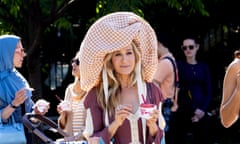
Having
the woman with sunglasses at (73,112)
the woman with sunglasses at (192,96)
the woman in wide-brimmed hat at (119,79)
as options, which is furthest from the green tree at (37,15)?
the woman in wide-brimmed hat at (119,79)

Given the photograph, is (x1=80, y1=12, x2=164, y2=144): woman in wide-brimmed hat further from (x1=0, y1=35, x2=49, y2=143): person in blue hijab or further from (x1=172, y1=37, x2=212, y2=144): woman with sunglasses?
(x1=172, y1=37, x2=212, y2=144): woman with sunglasses

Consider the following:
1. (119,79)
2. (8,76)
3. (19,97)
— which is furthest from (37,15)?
(119,79)

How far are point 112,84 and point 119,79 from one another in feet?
0.20

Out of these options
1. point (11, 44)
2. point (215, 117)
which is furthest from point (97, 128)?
point (215, 117)

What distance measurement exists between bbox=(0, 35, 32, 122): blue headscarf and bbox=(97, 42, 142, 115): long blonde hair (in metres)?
1.48

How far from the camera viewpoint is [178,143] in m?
7.98

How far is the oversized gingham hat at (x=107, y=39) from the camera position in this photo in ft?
13.0

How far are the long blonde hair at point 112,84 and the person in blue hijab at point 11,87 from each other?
1.36 metres

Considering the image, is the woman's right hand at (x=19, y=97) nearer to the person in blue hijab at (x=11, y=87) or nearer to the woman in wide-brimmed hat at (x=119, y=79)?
the person in blue hijab at (x=11, y=87)

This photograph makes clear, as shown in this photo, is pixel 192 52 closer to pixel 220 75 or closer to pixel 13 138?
pixel 13 138

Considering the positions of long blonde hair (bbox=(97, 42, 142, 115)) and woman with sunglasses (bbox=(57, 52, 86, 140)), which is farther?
woman with sunglasses (bbox=(57, 52, 86, 140))

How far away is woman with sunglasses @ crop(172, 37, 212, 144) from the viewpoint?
8.04 metres

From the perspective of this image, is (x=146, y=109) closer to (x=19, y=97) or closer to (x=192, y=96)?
(x=19, y=97)

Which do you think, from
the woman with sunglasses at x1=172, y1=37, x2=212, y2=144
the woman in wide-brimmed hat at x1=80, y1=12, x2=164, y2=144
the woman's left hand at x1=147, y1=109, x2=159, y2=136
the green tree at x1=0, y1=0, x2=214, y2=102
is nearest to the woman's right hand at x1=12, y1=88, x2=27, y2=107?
the woman in wide-brimmed hat at x1=80, y1=12, x2=164, y2=144
